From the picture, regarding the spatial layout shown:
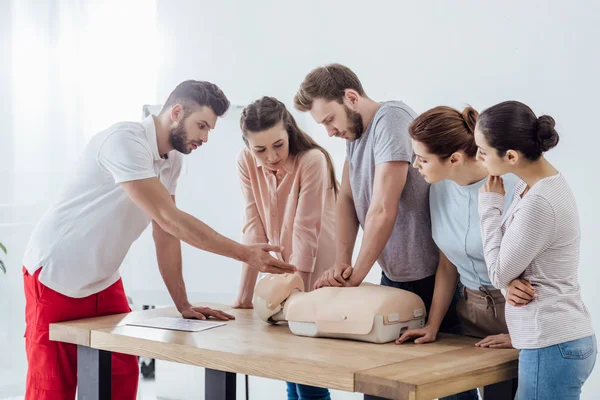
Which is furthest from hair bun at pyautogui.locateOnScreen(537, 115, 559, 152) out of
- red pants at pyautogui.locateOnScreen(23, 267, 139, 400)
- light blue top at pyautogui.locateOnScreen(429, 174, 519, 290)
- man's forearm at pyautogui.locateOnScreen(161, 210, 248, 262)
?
red pants at pyautogui.locateOnScreen(23, 267, 139, 400)

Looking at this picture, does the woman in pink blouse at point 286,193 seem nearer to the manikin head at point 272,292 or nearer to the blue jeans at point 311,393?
the blue jeans at point 311,393

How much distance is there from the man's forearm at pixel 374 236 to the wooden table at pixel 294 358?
0.24 meters

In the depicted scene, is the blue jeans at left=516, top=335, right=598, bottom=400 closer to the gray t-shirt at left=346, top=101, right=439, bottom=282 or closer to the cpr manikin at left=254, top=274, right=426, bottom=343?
the cpr manikin at left=254, top=274, right=426, bottom=343

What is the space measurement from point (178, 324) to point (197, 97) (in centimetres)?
Answer: 74

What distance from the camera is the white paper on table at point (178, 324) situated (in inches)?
84.2

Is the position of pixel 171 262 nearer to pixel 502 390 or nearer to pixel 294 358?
pixel 294 358

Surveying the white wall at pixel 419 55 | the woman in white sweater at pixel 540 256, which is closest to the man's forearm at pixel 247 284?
the woman in white sweater at pixel 540 256

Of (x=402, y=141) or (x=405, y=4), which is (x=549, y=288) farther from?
(x=405, y=4)

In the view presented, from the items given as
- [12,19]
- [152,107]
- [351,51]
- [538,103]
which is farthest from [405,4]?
[12,19]

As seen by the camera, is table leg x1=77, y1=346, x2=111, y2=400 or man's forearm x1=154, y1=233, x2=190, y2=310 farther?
man's forearm x1=154, y1=233, x2=190, y2=310

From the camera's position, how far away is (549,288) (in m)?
1.65

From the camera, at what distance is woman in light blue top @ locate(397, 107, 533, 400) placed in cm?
186

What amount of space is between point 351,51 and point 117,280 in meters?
1.72

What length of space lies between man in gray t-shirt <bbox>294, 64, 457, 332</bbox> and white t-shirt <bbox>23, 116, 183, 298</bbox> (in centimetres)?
56
